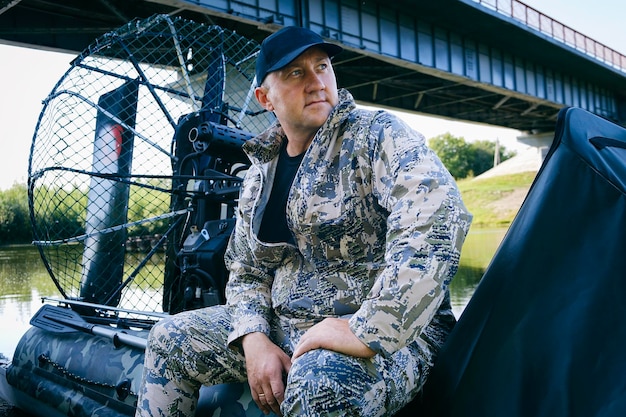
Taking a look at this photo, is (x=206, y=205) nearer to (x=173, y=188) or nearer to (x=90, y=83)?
(x=173, y=188)

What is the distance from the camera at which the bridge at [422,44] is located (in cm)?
1290

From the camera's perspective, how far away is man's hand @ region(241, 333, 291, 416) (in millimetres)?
1920

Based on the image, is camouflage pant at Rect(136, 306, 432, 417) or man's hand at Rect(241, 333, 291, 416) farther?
man's hand at Rect(241, 333, 291, 416)

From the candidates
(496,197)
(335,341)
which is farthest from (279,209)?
(496,197)

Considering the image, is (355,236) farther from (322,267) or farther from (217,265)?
(217,265)

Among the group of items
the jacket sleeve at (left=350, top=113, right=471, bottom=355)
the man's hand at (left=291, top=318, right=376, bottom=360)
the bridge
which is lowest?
the man's hand at (left=291, top=318, right=376, bottom=360)

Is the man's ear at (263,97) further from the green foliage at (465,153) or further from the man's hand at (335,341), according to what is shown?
the green foliage at (465,153)

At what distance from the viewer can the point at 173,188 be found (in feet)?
13.7

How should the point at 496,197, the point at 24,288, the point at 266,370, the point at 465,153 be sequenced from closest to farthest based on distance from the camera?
the point at 266,370 → the point at 24,288 → the point at 496,197 → the point at 465,153

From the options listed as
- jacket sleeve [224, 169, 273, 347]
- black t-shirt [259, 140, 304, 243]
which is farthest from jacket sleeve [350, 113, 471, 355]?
jacket sleeve [224, 169, 273, 347]

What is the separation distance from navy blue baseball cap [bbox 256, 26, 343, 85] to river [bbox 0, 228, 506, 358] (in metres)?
4.29

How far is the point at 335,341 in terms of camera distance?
1661 millimetres

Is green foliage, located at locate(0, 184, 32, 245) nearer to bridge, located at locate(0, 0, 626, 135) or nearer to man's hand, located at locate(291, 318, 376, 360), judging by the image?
bridge, located at locate(0, 0, 626, 135)

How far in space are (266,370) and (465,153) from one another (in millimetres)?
82117
